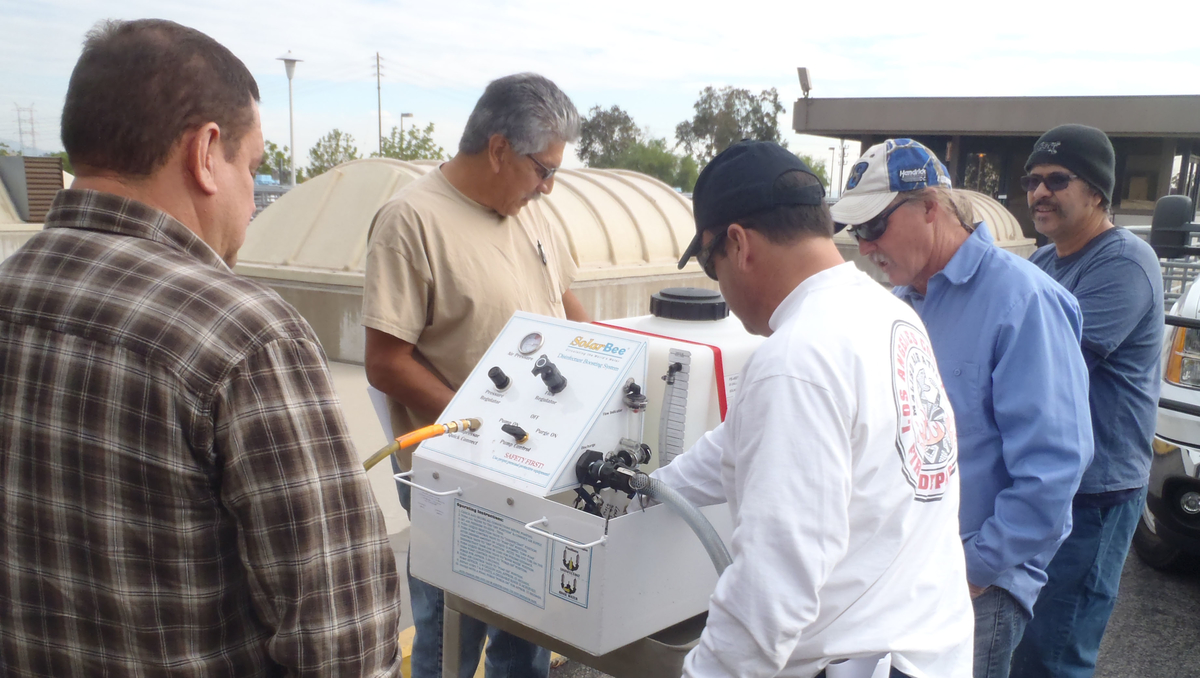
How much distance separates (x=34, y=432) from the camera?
1.20m

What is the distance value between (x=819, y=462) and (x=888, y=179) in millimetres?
1146

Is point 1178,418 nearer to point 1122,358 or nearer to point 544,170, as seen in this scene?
point 1122,358

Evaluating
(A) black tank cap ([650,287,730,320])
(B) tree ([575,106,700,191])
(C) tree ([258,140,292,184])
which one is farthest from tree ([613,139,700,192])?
(A) black tank cap ([650,287,730,320])

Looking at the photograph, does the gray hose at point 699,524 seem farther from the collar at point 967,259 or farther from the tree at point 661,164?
the tree at point 661,164

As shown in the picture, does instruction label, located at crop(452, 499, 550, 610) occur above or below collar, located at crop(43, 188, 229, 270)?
below

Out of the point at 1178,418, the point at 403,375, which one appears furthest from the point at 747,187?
the point at 1178,418

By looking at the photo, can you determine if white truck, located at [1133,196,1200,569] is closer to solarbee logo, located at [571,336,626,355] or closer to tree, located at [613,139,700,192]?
solarbee logo, located at [571,336,626,355]

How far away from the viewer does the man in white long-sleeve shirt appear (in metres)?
1.23

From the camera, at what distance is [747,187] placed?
1464 millimetres

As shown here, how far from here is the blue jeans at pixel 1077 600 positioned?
8.00 ft

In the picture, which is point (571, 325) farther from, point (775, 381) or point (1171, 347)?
point (1171, 347)

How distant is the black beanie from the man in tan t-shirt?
166cm

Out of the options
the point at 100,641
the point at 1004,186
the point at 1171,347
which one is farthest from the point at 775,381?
the point at 1004,186

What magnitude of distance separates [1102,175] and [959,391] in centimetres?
133
